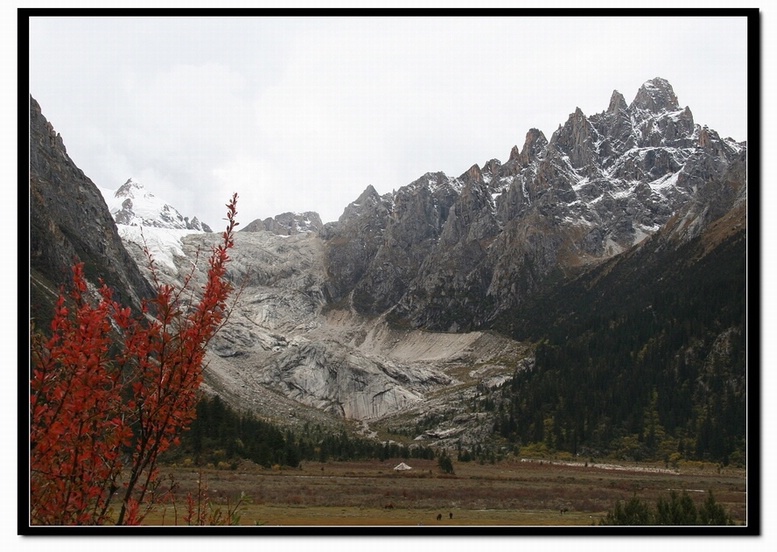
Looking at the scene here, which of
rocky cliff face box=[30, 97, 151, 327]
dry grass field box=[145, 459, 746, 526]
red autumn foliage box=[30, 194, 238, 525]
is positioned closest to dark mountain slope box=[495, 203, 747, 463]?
dry grass field box=[145, 459, 746, 526]

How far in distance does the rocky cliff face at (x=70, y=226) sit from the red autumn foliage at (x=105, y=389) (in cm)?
9302

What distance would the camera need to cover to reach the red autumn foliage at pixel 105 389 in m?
8.90

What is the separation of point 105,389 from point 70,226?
464 feet

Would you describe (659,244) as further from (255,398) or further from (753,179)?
(753,179)

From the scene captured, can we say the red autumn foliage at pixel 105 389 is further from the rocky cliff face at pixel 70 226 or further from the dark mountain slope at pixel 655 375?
the rocky cliff face at pixel 70 226

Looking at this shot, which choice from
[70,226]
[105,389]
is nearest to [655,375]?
[105,389]

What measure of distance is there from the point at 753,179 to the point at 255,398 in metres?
148

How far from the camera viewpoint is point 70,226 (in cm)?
13612

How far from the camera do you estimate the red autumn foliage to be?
8.90 metres

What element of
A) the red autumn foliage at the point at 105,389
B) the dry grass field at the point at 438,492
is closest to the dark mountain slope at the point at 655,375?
the dry grass field at the point at 438,492

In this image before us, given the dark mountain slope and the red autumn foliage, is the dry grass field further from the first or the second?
the dark mountain slope

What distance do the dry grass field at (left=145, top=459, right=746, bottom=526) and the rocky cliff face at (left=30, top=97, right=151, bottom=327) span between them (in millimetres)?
56227

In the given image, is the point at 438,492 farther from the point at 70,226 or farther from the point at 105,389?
the point at 70,226

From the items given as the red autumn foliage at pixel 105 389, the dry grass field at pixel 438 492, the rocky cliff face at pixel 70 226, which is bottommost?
the dry grass field at pixel 438 492
